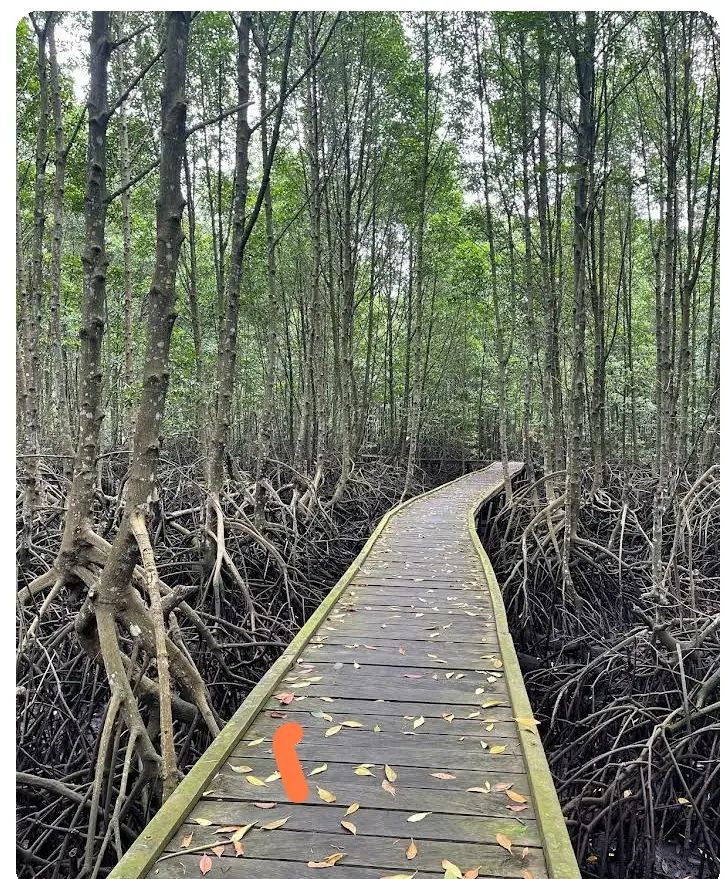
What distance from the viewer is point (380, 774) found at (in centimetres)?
213

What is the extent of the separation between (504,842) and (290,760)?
0.80 metres

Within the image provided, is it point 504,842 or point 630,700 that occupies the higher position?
point 504,842

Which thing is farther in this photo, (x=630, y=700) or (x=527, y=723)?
(x=630, y=700)

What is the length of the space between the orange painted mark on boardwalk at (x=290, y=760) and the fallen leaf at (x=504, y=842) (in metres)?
0.60

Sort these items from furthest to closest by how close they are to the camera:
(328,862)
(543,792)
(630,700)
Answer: (630,700) → (543,792) → (328,862)

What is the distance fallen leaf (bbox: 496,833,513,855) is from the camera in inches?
68.2

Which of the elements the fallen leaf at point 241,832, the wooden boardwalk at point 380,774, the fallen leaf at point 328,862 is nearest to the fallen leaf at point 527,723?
the wooden boardwalk at point 380,774

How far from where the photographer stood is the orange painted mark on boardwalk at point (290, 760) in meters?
2.02

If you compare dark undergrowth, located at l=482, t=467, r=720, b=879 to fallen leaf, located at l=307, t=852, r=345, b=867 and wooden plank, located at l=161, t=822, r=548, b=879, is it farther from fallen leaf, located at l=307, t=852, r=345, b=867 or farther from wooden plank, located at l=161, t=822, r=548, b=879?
fallen leaf, located at l=307, t=852, r=345, b=867

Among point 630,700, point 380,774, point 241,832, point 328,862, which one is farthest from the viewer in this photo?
point 630,700

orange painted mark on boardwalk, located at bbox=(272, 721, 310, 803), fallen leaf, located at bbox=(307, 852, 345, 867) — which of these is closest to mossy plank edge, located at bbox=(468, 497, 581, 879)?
fallen leaf, located at bbox=(307, 852, 345, 867)

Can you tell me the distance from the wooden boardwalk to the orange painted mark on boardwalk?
27 mm

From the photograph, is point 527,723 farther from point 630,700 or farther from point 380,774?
point 630,700

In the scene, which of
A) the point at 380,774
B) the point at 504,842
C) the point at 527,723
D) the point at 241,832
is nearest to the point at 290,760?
the point at 380,774
